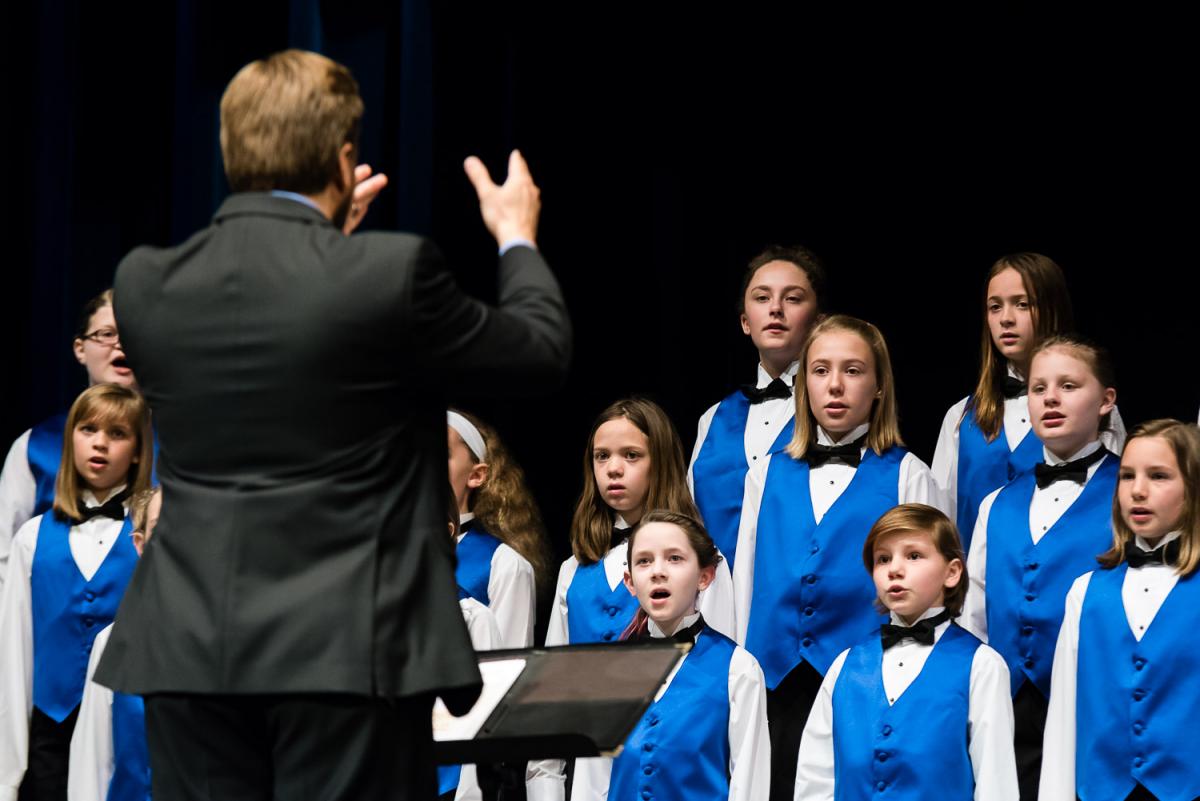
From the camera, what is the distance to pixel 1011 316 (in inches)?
152

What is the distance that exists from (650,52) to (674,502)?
1499mm

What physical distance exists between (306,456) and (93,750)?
7.15ft

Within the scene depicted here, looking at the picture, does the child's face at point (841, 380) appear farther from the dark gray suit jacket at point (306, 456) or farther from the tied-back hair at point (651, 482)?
the dark gray suit jacket at point (306, 456)

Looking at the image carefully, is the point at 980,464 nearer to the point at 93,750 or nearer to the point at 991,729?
the point at 991,729

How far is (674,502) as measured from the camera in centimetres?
383

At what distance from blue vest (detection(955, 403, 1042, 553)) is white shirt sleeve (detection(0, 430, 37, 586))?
2106 millimetres

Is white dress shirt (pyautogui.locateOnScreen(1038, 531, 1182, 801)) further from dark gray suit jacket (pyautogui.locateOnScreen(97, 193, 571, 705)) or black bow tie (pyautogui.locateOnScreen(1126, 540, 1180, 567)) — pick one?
dark gray suit jacket (pyautogui.locateOnScreen(97, 193, 571, 705))

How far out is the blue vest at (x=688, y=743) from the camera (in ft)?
10.8

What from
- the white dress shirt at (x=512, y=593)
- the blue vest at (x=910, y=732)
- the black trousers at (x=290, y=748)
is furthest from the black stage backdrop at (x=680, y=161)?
the black trousers at (x=290, y=748)

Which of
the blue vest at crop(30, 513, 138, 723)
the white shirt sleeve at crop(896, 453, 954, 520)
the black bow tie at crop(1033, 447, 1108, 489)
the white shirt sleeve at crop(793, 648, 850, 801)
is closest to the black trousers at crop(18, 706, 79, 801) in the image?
the blue vest at crop(30, 513, 138, 723)

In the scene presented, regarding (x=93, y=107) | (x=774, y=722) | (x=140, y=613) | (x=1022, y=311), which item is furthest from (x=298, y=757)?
(x=93, y=107)

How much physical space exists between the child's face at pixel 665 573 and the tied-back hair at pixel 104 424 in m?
1.13

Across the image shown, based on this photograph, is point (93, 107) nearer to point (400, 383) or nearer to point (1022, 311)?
point (1022, 311)

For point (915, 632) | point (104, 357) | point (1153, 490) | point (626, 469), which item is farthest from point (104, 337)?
point (1153, 490)
